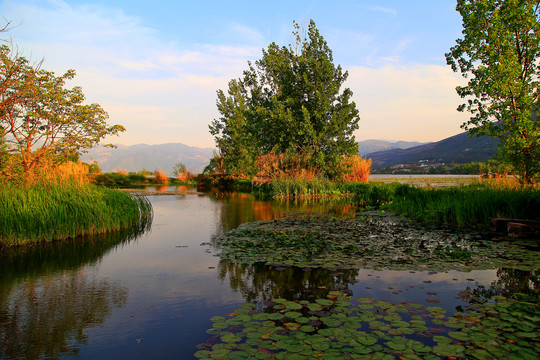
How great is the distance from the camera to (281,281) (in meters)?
5.92

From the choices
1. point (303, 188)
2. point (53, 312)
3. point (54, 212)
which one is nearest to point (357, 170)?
point (303, 188)

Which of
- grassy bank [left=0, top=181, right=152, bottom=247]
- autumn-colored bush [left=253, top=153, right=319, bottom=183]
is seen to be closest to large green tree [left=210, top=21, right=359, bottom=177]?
autumn-colored bush [left=253, top=153, right=319, bottom=183]

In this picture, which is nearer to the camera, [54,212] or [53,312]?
[53,312]

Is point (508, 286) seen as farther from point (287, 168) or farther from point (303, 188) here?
point (287, 168)

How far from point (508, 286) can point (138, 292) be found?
650 centimetres

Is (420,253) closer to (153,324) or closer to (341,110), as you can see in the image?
(153,324)

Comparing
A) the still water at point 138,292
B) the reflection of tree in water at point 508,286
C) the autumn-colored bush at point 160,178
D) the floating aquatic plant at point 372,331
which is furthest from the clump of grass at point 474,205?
the autumn-colored bush at point 160,178

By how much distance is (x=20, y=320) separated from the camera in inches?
171

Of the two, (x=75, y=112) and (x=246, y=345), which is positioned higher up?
(x=75, y=112)

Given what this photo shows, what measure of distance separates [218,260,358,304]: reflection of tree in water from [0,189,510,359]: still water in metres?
0.02

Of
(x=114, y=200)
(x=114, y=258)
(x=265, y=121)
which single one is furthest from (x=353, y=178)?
(x=114, y=258)

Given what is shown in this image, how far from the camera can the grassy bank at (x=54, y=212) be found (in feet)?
29.4

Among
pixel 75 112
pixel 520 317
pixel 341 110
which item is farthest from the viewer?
pixel 341 110

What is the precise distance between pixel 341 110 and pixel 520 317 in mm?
23319
